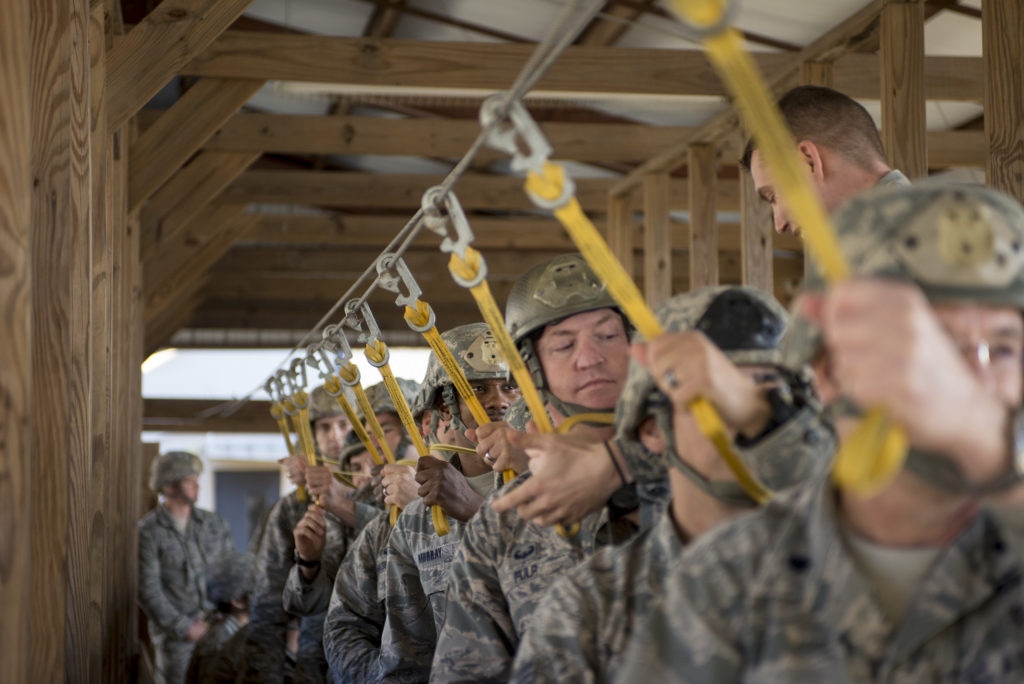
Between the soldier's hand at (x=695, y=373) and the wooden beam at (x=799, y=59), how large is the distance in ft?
9.02

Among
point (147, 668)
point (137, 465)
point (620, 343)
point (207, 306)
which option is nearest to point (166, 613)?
point (147, 668)

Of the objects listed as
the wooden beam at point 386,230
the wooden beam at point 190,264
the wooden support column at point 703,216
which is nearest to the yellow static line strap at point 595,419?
the wooden support column at point 703,216

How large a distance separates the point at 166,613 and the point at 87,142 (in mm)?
6133

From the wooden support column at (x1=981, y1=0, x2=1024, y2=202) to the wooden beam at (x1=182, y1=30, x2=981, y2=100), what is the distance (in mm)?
2171

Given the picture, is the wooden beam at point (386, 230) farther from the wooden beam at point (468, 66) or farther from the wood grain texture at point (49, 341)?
the wood grain texture at point (49, 341)

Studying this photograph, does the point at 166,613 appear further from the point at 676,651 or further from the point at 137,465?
the point at 676,651

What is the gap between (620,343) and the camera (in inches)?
113

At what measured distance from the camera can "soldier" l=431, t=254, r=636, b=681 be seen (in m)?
2.62

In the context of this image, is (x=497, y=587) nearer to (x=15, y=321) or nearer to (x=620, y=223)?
(x=15, y=321)

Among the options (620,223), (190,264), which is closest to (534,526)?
(620,223)

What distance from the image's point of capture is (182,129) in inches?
243

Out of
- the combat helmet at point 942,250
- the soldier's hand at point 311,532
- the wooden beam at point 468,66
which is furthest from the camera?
the wooden beam at point 468,66

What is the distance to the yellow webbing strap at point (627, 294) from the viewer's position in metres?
1.62

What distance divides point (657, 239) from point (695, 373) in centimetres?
510
